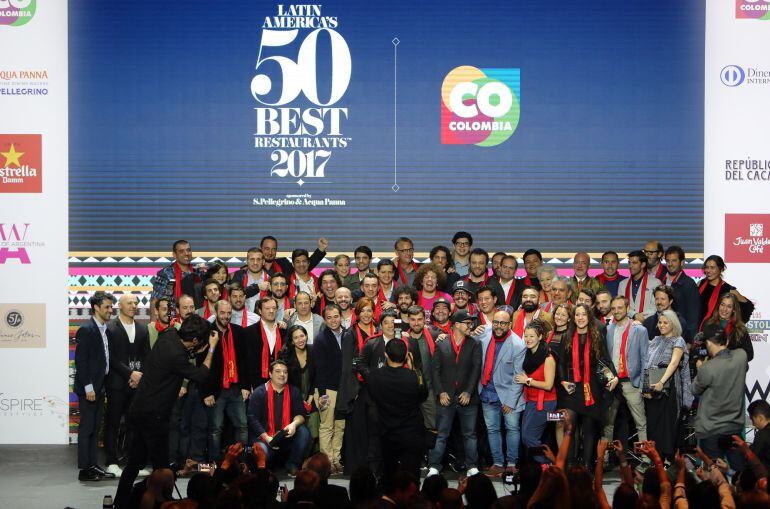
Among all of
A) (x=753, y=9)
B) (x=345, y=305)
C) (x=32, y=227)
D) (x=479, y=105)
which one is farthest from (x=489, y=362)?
(x=32, y=227)

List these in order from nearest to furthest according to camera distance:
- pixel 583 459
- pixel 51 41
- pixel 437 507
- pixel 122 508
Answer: pixel 437 507 → pixel 122 508 → pixel 583 459 → pixel 51 41

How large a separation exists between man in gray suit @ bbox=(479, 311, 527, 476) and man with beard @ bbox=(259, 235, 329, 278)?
2361 millimetres

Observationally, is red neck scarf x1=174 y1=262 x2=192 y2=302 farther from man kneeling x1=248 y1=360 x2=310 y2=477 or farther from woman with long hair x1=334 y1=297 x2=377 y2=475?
A: woman with long hair x1=334 y1=297 x2=377 y2=475

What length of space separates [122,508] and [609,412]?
433cm

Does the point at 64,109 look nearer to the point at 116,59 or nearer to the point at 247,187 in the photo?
the point at 116,59

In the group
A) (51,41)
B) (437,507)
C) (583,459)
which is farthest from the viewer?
(51,41)

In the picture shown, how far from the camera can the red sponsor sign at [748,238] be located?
10.9m

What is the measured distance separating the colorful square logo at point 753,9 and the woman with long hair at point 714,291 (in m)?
2.79

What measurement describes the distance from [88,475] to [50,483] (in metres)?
0.32

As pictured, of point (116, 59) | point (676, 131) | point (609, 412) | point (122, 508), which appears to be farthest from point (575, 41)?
point (122, 508)

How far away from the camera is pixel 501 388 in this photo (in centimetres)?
895

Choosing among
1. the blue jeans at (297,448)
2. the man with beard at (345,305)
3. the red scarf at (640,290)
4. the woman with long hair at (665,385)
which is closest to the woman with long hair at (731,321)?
the woman with long hair at (665,385)

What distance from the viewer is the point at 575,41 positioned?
1120 centimetres

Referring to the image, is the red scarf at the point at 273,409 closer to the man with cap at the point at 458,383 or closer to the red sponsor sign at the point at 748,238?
the man with cap at the point at 458,383
